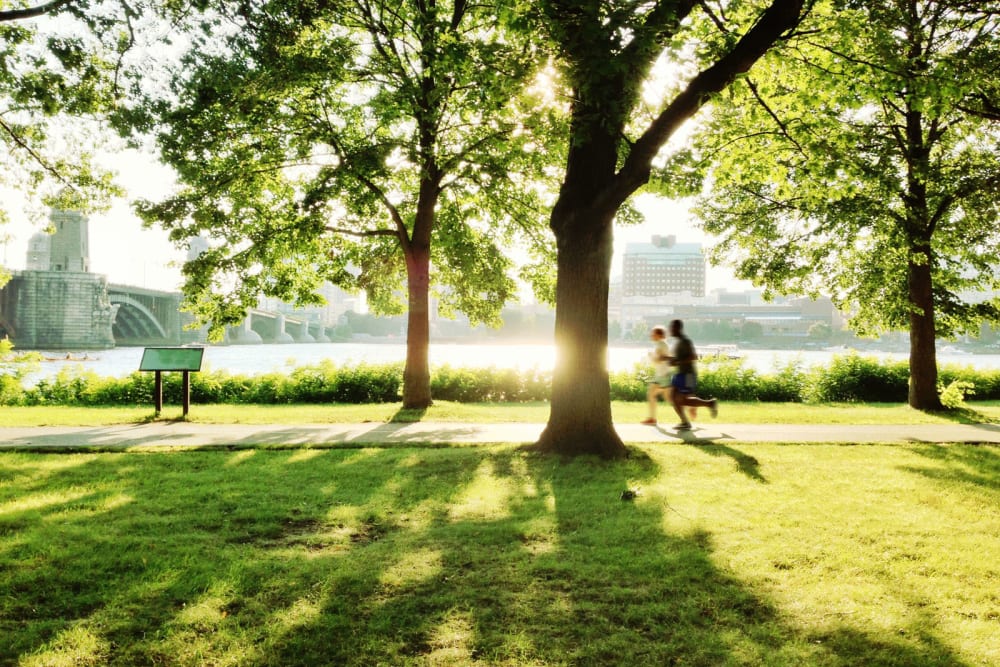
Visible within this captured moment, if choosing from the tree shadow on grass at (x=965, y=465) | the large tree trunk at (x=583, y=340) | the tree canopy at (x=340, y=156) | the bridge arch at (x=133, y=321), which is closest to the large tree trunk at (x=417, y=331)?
the tree canopy at (x=340, y=156)

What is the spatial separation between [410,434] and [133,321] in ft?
290

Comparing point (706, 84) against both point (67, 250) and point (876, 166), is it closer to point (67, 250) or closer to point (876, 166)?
point (876, 166)

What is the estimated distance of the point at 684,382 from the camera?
10641mm

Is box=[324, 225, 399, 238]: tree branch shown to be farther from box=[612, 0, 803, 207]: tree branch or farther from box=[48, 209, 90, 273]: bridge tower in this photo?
box=[48, 209, 90, 273]: bridge tower

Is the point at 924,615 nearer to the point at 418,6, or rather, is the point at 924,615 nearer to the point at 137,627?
the point at 137,627

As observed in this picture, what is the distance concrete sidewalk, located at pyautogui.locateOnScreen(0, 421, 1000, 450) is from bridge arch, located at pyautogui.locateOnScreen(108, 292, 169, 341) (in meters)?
72.9

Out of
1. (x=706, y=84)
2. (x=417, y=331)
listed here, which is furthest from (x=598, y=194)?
(x=417, y=331)

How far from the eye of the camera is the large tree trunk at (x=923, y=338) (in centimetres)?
1471

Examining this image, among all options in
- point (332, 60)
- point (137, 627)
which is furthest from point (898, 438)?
point (332, 60)

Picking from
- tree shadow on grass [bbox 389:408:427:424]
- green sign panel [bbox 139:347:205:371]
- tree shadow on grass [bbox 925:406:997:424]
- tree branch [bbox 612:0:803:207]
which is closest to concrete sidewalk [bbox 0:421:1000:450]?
tree shadow on grass [bbox 389:408:427:424]

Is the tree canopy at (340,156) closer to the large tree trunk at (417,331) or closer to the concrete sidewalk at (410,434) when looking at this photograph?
the large tree trunk at (417,331)

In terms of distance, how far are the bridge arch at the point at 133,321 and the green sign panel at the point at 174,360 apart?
235 feet

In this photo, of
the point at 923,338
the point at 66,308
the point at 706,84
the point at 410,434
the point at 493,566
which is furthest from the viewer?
the point at 66,308

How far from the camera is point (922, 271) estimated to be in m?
14.7
